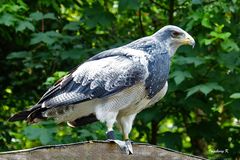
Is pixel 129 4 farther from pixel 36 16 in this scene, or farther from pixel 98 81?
pixel 98 81

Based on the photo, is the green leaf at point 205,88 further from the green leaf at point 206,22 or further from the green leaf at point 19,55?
the green leaf at point 19,55

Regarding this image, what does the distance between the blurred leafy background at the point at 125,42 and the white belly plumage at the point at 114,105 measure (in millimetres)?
835

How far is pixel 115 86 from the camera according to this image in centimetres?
437

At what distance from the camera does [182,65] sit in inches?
221

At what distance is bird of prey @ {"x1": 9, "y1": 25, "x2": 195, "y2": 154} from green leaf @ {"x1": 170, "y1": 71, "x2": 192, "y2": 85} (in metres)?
0.78

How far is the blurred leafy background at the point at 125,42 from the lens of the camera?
218 inches

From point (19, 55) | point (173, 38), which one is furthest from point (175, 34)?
point (19, 55)

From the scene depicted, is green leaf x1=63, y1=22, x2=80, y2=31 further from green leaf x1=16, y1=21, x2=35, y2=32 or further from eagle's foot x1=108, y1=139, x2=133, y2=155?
eagle's foot x1=108, y1=139, x2=133, y2=155

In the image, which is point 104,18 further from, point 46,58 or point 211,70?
point 211,70

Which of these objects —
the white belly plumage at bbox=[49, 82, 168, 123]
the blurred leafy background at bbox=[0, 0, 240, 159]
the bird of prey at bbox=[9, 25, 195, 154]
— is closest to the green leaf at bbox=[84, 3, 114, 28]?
the blurred leafy background at bbox=[0, 0, 240, 159]

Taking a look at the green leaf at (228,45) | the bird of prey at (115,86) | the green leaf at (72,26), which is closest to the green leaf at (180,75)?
the green leaf at (228,45)

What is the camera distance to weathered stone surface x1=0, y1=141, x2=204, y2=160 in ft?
12.2

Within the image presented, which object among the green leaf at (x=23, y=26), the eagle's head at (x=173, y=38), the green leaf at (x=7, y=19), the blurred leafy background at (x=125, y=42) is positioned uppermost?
the eagle's head at (x=173, y=38)

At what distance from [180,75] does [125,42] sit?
3.40 ft
